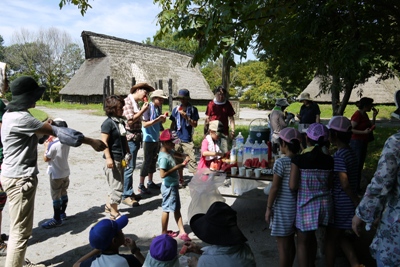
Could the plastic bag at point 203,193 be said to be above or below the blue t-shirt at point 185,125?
below

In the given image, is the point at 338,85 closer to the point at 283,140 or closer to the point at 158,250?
the point at 283,140

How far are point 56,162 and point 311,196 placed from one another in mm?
3368

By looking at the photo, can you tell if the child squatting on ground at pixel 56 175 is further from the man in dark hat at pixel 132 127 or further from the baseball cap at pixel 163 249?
the baseball cap at pixel 163 249

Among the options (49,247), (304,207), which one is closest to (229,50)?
(304,207)

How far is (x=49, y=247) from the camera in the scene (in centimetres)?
428

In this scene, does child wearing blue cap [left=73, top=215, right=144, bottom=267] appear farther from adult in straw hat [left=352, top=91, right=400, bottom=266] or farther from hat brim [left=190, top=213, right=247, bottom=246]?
adult in straw hat [left=352, top=91, right=400, bottom=266]

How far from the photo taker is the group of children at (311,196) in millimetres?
3150

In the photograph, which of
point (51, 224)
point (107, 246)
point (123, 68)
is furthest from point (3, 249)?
point (123, 68)

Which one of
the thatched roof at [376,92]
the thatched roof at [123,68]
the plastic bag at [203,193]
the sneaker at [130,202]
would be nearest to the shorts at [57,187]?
the sneaker at [130,202]

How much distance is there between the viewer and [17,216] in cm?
321

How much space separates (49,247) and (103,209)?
141 cm

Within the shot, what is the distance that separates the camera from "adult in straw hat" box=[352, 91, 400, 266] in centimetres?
212

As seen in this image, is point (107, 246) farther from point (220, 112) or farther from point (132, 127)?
point (220, 112)

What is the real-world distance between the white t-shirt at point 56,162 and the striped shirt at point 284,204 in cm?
302
